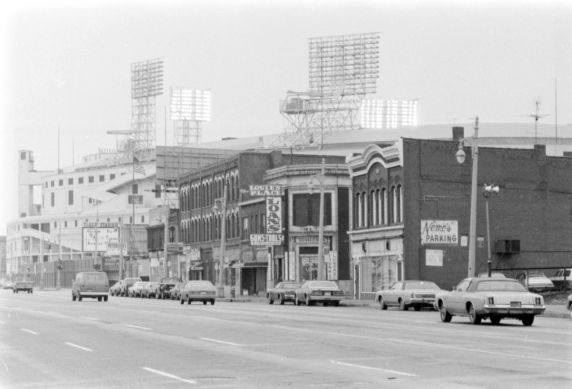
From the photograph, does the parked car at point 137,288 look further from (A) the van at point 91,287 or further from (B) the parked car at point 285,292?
(B) the parked car at point 285,292

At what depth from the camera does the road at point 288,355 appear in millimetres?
17219

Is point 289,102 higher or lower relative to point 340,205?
higher

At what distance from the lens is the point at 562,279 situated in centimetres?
6456

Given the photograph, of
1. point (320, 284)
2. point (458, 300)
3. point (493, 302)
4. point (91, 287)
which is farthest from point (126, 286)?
point (493, 302)

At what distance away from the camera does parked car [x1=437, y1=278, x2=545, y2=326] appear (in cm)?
3338

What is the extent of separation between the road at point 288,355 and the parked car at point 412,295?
13.8 m

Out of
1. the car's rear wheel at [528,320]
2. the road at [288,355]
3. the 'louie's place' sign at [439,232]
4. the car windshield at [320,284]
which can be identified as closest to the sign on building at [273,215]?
the 'louie's place' sign at [439,232]

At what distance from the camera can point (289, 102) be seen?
13512 cm

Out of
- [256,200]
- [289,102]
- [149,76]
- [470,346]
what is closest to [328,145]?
[289,102]

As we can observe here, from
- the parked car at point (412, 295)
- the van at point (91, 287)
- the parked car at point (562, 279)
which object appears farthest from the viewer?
the van at point (91, 287)

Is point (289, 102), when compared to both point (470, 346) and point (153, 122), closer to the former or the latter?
point (153, 122)

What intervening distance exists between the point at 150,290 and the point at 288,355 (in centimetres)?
6724

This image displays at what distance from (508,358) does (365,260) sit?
5270 centimetres

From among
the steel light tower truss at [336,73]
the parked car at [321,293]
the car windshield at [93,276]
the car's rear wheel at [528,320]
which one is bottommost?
the car's rear wheel at [528,320]
